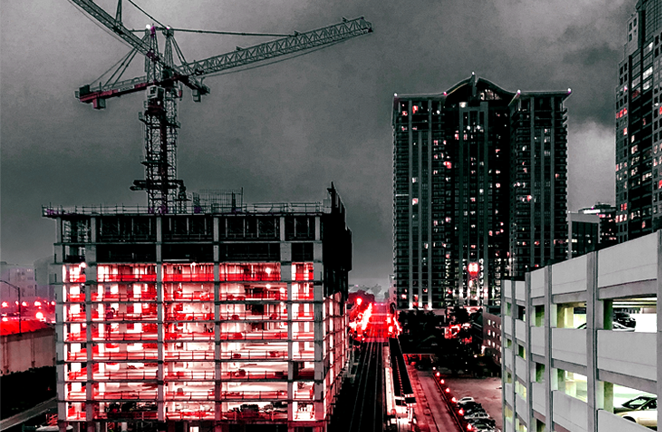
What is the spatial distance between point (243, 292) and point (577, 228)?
181429mm

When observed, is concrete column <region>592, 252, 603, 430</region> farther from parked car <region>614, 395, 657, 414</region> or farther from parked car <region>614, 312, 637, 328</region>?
parked car <region>614, 312, 637, 328</region>

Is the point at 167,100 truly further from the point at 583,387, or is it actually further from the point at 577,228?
the point at 577,228

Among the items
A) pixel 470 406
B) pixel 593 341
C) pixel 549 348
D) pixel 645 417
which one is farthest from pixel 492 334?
pixel 593 341

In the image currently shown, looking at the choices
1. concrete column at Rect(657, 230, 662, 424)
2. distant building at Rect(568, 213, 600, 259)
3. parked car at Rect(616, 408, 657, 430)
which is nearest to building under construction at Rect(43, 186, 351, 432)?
parked car at Rect(616, 408, 657, 430)

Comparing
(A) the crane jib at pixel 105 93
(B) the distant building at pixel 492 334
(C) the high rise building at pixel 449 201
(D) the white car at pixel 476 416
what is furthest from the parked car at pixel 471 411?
(C) the high rise building at pixel 449 201

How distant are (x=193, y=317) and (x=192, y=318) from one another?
0.77ft

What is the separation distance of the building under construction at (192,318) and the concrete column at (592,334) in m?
35.3

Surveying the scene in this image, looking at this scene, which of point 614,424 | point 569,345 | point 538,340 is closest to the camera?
point 614,424

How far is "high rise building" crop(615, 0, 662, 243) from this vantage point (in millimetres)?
115250

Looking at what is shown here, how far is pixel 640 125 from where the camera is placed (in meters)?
122

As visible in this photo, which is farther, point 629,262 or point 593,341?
point 593,341

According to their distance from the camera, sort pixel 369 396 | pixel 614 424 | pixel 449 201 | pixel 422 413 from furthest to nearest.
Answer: pixel 449 201 < pixel 369 396 < pixel 422 413 < pixel 614 424

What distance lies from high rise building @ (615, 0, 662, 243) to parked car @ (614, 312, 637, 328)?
110084 mm

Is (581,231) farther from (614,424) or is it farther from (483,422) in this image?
(614,424)
